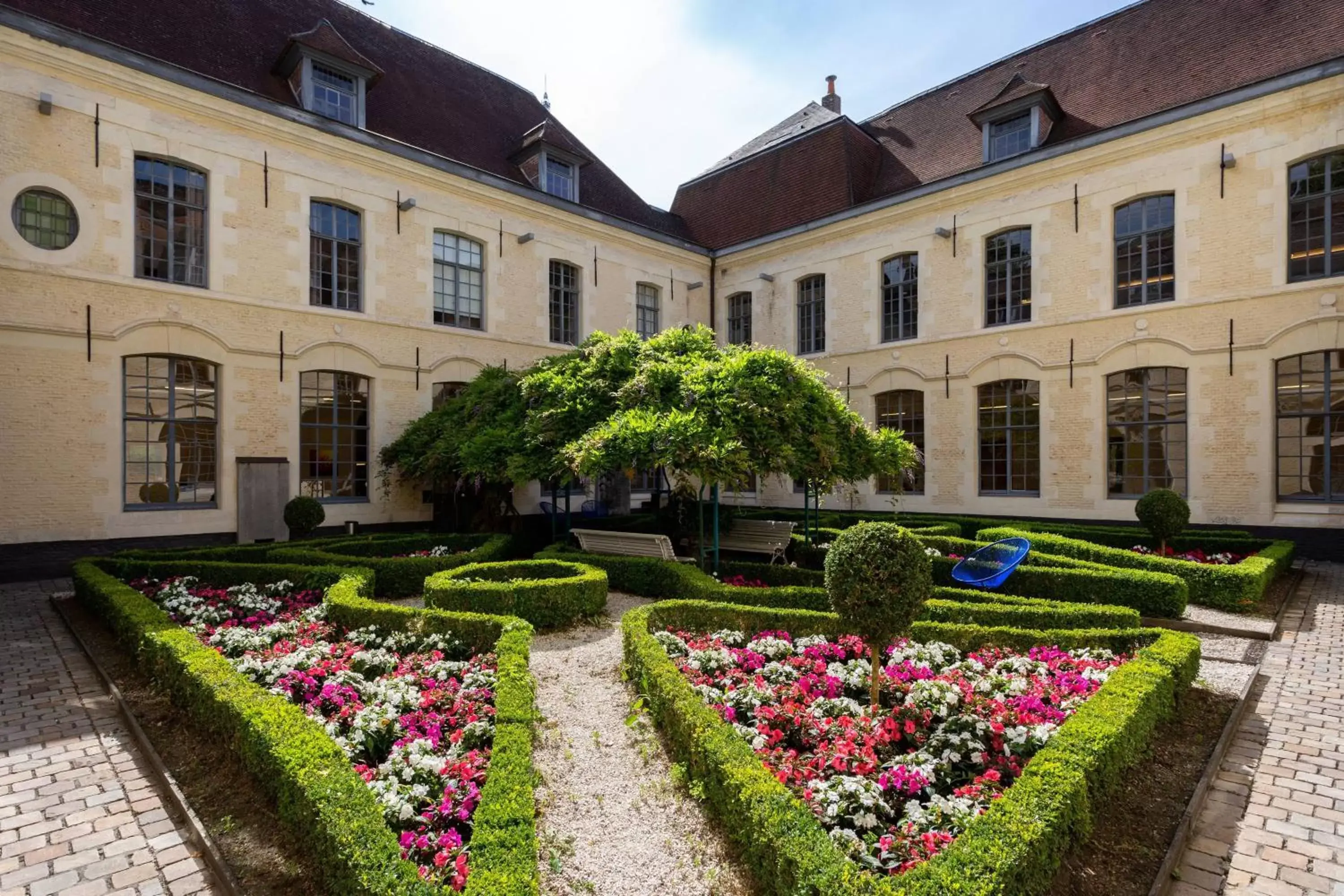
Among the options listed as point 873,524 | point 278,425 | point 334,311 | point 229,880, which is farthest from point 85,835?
point 334,311

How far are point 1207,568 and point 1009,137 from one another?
10969 mm

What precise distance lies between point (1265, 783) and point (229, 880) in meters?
5.46

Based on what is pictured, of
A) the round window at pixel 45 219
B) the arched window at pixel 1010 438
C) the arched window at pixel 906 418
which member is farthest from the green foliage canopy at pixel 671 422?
the arched window at pixel 906 418

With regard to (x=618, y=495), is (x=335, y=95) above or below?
above

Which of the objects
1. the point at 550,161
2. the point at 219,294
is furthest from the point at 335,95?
the point at 550,161

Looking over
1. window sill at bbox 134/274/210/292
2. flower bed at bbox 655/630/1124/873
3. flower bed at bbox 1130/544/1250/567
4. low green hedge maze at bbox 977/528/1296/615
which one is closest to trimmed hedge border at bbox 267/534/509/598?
flower bed at bbox 655/630/1124/873

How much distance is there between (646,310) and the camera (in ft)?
62.3

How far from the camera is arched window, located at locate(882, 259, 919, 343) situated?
1658 cm

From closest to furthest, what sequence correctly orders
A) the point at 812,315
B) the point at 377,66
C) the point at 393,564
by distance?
the point at 393,564 < the point at 377,66 < the point at 812,315

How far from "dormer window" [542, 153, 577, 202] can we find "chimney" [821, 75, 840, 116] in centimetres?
1006

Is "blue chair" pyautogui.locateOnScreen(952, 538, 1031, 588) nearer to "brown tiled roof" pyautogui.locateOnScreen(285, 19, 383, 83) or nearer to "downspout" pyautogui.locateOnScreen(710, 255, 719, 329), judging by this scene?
"downspout" pyautogui.locateOnScreen(710, 255, 719, 329)

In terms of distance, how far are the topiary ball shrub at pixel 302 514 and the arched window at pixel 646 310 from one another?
9483 mm

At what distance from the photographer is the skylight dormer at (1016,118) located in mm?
14641

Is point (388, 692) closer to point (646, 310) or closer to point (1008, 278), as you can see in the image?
point (1008, 278)
